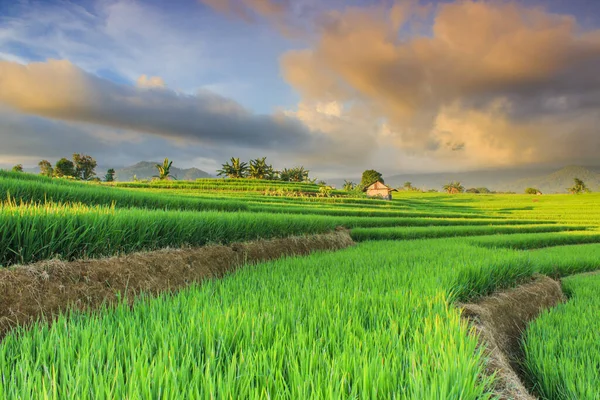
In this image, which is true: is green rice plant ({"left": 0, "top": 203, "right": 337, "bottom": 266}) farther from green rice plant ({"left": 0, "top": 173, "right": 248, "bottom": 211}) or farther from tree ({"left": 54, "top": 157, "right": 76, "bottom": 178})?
tree ({"left": 54, "top": 157, "right": 76, "bottom": 178})

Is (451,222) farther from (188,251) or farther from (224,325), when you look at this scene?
(224,325)

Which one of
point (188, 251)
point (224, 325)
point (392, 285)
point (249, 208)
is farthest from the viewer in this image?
point (249, 208)

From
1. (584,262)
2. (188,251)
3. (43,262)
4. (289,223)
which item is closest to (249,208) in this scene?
(289,223)

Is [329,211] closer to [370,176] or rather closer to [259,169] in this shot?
[259,169]

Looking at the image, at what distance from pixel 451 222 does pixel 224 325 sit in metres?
19.2

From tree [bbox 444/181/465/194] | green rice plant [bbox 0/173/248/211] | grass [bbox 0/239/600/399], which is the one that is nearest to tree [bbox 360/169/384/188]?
tree [bbox 444/181/465/194]

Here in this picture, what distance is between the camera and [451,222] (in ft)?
60.8

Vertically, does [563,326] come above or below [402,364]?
below

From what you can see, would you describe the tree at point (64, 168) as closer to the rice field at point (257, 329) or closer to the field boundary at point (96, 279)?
the rice field at point (257, 329)

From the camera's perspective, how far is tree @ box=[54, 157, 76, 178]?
65625 mm

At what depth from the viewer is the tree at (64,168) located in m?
65.6

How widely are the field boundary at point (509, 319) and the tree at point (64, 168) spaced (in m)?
80.4

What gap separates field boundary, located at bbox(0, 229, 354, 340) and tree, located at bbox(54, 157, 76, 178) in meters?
76.8

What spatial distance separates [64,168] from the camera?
67.0 metres
